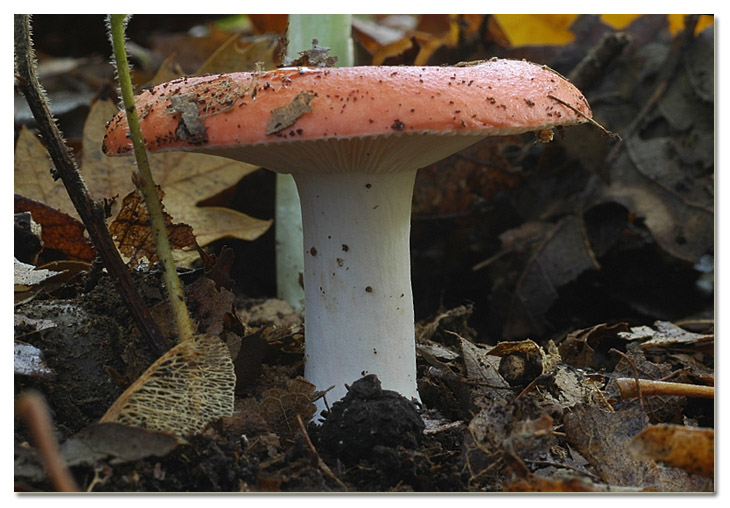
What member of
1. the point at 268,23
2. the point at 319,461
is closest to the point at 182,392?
the point at 319,461

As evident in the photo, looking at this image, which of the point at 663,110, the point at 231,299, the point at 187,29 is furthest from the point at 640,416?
the point at 187,29

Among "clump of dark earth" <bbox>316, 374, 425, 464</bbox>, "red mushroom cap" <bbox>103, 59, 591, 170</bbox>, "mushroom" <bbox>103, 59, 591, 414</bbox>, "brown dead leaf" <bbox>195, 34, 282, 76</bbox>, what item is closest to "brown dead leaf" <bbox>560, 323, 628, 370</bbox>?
"mushroom" <bbox>103, 59, 591, 414</bbox>

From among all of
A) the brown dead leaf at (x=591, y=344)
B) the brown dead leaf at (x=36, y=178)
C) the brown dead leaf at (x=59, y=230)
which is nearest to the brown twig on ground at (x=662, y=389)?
A: the brown dead leaf at (x=591, y=344)

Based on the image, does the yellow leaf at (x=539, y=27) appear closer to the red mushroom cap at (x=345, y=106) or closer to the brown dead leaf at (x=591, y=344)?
the brown dead leaf at (x=591, y=344)

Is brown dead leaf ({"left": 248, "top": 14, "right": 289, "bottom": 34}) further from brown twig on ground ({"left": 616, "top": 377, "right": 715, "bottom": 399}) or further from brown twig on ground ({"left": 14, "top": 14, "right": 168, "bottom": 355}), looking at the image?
brown twig on ground ({"left": 616, "top": 377, "right": 715, "bottom": 399})

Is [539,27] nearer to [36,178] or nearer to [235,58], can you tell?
[235,58]

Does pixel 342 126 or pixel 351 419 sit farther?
pixel 351 419

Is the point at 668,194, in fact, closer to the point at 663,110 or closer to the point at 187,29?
the point at 663,110
